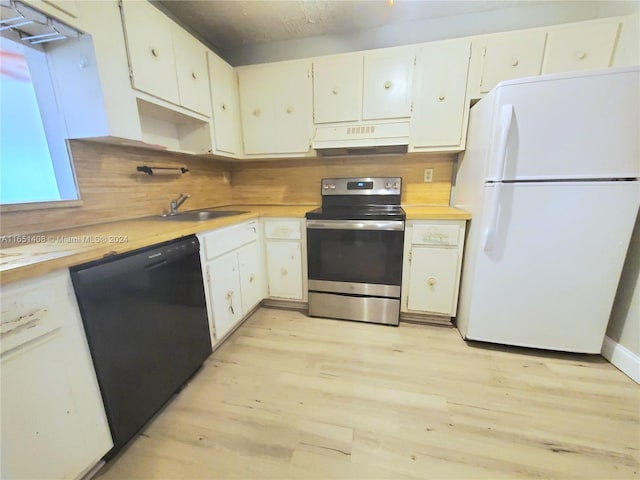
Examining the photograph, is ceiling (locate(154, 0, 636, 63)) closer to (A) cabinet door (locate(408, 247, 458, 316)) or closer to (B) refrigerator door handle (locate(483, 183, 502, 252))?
(B) refrigerator door handle (locate(483, 183, 502, 252))

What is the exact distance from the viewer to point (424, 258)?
6.35 feet

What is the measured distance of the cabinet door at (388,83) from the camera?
195cm

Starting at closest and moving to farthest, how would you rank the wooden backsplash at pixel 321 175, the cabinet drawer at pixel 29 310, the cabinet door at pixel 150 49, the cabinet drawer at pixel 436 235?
the cabinet drawer at pixel 29 310, the cabinet door at pixel 150 49, the cabinet drawer at pixel 436 235, the wooden backsplash at pixel 321 175

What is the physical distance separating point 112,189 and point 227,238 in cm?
73

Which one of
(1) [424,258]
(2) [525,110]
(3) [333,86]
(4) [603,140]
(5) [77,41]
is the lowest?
(1) [424,258]

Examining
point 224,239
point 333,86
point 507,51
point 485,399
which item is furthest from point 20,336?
point 507,51

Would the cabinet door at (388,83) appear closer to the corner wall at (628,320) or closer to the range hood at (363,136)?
the range hood at (363,136)

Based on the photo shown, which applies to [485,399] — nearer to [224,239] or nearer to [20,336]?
[224,239]

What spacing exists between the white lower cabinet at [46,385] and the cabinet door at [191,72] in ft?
4.57

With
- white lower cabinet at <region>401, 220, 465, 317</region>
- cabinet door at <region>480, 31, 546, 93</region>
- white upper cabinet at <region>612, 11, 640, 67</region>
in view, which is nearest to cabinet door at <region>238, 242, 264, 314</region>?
white lower cabinet at <region>401, 220, 465, 317</region>

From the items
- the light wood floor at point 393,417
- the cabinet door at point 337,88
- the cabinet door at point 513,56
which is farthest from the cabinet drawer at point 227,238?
the cabinet door at point 513,56

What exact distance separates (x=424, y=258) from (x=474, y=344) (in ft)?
2.25

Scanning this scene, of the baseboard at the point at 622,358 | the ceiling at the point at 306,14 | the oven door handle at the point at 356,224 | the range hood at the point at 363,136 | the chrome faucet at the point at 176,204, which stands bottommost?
the baseboard at the point at 622,358

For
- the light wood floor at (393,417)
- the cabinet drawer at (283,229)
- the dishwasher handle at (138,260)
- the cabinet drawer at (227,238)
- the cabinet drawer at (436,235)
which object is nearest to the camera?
the dishwasher handle at (138,260)
